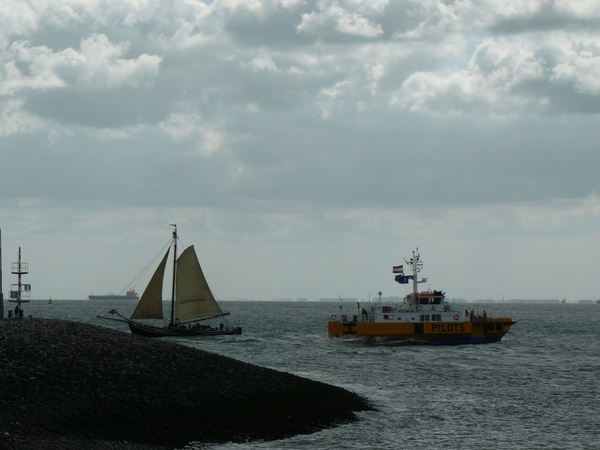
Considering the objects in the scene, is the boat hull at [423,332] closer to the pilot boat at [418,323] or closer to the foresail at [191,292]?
the pilot boat at [418,323]

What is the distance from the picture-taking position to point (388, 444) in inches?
1291

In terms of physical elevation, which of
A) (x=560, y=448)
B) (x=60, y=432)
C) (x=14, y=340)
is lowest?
(x=560, y=448)

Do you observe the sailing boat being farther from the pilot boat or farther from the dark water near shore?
the pilot boat

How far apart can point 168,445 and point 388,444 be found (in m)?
9.84

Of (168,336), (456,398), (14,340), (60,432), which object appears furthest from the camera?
(168,336)

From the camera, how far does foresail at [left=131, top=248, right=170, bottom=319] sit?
81.9 m

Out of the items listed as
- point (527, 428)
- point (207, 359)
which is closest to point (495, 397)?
point (527, 428)

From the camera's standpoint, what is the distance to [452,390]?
49.1 meters

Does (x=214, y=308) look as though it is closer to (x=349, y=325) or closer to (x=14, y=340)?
(x=349, y=325)

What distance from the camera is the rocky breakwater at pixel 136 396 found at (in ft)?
88.4

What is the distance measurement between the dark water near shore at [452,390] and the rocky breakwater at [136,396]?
1.61 m

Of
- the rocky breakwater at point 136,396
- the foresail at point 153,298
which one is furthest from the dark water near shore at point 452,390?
the foresail at point 153,298

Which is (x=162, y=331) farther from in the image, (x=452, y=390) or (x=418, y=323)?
(x=452, y=390)

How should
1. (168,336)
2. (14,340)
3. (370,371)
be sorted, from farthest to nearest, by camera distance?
(168,336)
(370,371)
(14,340)
